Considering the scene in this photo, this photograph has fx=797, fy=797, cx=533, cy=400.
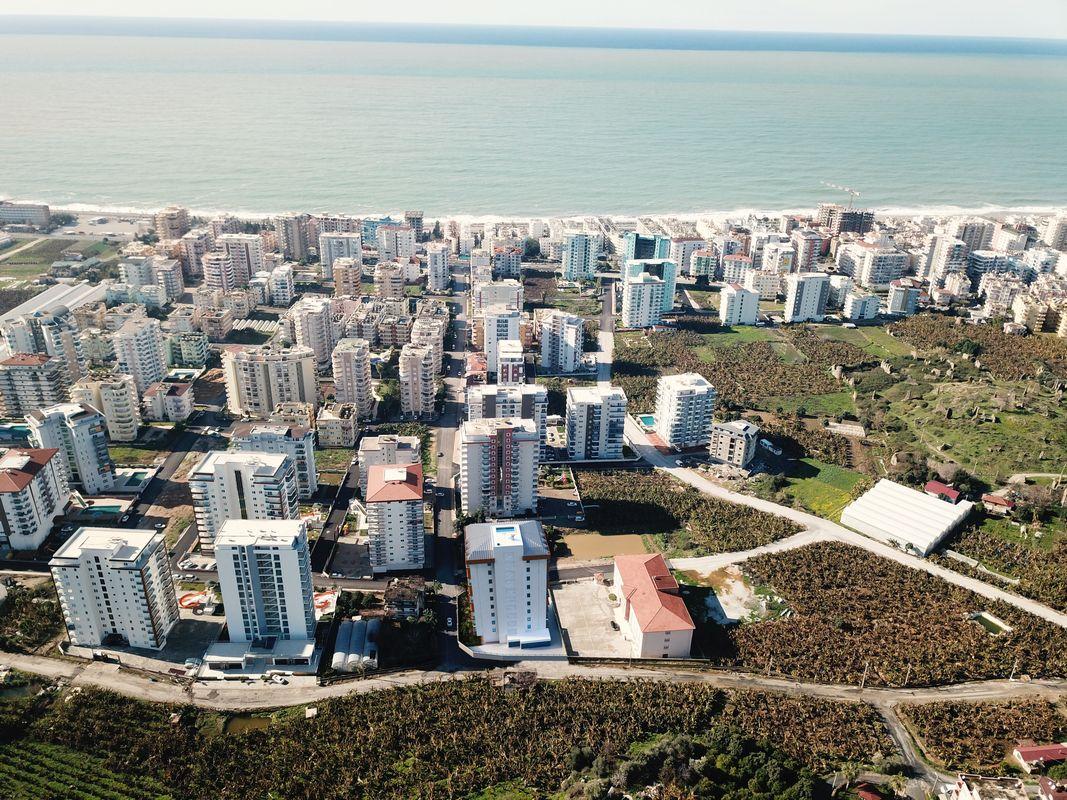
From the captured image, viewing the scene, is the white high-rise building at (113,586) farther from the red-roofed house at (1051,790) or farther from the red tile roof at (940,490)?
the red tile roof at (940,490)

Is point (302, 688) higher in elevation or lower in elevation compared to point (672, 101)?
lower

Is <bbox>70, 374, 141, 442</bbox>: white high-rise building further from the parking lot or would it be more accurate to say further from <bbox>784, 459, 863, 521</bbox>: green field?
<bbox>784, 459, 863, 521</bbox>: green field

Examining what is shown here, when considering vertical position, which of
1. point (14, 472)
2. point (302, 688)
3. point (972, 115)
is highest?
point (972, 115)

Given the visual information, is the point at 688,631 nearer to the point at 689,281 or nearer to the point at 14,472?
the point at 14,472

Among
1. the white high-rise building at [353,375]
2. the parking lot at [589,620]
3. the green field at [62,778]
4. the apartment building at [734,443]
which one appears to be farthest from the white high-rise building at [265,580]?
the apartment building at [734,443]

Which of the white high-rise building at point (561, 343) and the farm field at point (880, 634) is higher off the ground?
the white high-rise building at point (561, 343)

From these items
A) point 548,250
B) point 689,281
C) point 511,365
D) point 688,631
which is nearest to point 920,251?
point 689,281

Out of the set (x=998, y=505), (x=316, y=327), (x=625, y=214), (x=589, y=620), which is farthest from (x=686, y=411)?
(x=625, y=214)
